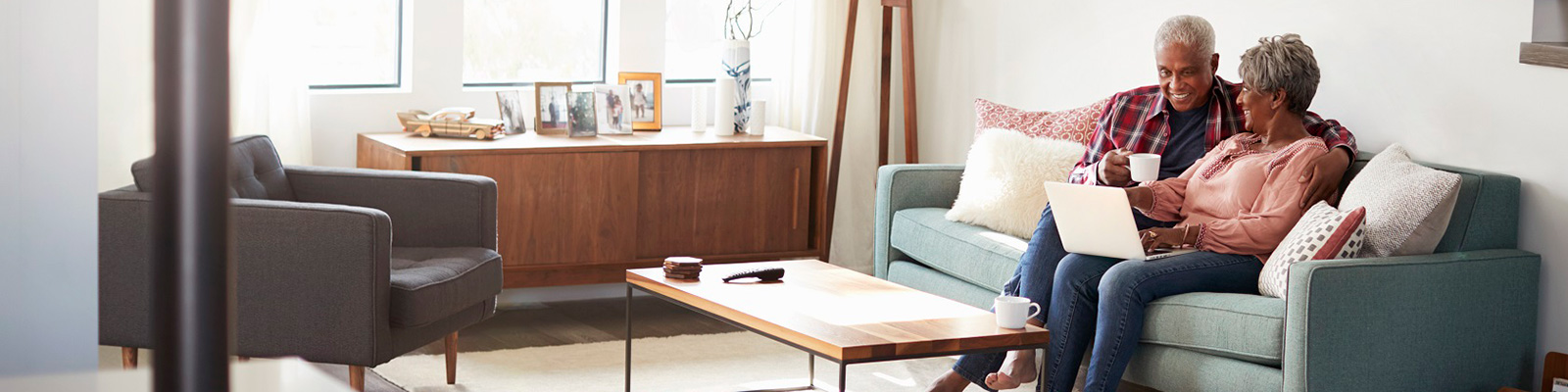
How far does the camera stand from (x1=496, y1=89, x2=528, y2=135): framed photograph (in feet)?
14.5

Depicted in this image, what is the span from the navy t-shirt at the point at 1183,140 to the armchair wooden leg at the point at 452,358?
1799 mm

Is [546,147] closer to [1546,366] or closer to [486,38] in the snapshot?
[486,38]

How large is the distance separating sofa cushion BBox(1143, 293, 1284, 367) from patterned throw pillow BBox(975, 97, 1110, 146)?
3.23 ft

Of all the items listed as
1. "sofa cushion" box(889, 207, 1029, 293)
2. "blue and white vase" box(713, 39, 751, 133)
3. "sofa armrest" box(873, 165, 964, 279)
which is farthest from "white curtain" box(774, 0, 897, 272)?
"sofa cushion" box(889, 207, 1029, 293)

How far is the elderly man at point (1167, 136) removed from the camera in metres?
3.07

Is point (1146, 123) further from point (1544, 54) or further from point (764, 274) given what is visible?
point (764, 274)

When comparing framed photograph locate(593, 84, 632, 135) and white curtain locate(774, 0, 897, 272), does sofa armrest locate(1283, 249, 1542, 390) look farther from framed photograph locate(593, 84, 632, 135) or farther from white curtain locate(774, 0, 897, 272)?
white curtain locate(774, 0, 897, 272)

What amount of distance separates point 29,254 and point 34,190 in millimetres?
54

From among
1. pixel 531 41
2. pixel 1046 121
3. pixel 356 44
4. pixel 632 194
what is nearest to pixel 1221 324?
pixel 1046 121

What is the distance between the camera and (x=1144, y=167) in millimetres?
3020

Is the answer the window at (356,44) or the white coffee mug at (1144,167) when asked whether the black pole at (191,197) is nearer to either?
the white coffee mug at (1144,167)

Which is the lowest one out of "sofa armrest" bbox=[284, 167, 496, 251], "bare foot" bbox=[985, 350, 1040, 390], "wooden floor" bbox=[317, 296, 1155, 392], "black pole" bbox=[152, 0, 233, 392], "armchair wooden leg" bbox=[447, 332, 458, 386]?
"wooden floor" bbox=[317, 296, 1155, 392]

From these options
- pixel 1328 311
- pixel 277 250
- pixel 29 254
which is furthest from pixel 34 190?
pixel 1328 311

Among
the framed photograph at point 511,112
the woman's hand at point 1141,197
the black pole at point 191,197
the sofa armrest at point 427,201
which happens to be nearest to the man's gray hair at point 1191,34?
the woman's hand at point 1141,197
